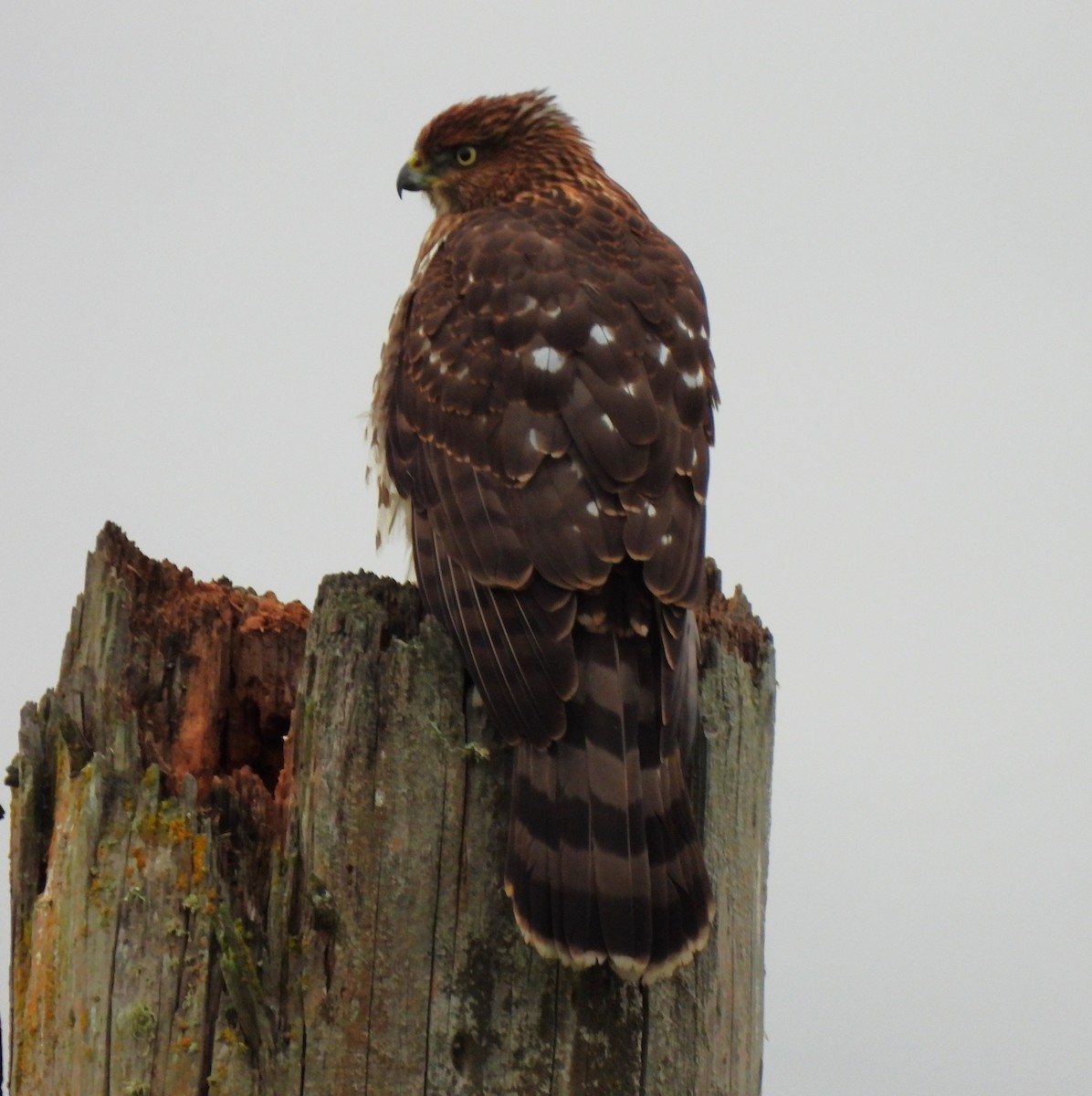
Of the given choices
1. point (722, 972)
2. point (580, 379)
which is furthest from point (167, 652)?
point (722, 972)

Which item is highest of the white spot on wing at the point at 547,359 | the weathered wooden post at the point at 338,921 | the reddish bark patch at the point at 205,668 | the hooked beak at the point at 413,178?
the hooked beak at the point at 413,178

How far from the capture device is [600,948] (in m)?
3.25

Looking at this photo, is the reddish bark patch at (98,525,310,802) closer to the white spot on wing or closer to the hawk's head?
the white spot on wing

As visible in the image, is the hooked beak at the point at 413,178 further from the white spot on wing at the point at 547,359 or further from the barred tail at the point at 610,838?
the barred tail at the point at 610,838

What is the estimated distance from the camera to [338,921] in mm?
3242

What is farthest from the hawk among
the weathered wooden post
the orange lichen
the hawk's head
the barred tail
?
the orange lichen

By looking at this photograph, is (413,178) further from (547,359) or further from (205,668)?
(205,668)

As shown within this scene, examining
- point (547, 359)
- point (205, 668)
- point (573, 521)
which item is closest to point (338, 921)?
point (205, 668)

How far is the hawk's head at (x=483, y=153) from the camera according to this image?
5750 millimetres

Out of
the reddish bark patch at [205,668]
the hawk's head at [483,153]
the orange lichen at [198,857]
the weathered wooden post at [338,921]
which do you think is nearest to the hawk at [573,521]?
the weathered wooden post at [338,921]

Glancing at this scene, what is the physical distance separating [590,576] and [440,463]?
28.7 inches

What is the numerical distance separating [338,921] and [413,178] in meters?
3.45

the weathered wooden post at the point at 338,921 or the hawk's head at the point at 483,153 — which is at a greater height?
the hawk's head at the point at 483,153

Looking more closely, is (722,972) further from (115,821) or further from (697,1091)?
(115,821)
